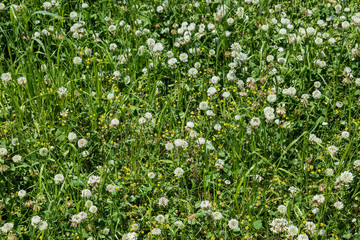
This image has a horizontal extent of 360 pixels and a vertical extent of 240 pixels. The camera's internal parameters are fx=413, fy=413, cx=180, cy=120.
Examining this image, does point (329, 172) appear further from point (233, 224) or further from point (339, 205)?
point (233, 224)

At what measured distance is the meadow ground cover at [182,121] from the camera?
289 cm

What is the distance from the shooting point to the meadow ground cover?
114 inches

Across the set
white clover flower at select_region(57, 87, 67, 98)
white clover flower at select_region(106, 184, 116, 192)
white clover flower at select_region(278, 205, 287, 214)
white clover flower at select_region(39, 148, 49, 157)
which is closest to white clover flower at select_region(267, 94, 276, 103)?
white clover flower at select_region(278, 205, 287, 214)

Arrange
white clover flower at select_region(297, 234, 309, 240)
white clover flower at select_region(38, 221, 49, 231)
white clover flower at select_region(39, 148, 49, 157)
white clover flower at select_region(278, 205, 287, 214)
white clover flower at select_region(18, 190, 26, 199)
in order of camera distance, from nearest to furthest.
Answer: white clover flower at select_region(297, 234, 309, 240), white clover flower at select_region(38, 221, 49, 231), white clover flower at select_region(278, 205, 287, 214), white clover flower at select_region(18, 190, 26, 199), white clover flower at select_region(39, 148, 49, 157)

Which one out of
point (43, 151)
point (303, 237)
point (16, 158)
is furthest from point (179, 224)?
point (16, 158)

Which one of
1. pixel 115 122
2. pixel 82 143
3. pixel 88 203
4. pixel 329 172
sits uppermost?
pixel 329 172

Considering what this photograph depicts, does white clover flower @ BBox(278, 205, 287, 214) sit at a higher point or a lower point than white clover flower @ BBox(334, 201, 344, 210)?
lower

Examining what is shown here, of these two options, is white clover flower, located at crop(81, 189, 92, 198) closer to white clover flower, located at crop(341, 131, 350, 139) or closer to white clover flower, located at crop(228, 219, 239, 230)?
white clover flower, located at crop(228, 219, 239, 230)

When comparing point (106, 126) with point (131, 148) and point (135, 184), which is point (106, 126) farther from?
point (135, 184)

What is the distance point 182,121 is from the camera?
11.5 ft

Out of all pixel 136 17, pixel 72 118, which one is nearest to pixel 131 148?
pixel 72 118

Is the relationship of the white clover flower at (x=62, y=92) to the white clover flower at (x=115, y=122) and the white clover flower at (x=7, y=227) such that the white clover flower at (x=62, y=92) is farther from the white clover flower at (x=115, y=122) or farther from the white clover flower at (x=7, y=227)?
the white clover flower at (x=7, y=227)

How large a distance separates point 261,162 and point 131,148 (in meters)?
1.01

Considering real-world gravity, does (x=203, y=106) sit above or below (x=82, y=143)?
above
